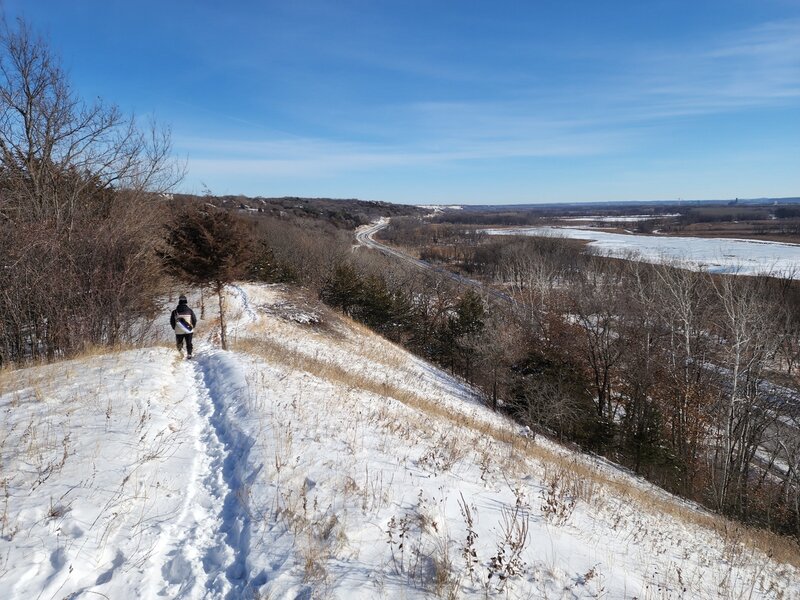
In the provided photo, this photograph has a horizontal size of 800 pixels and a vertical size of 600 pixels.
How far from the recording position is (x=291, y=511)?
4.41 m

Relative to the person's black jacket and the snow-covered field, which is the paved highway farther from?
the snow-covered field

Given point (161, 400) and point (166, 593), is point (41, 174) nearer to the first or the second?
point (161, 400)

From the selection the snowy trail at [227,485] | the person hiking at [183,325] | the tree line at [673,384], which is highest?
the person hiking at [183,325]

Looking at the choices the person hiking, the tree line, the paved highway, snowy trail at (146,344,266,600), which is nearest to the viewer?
snowy trail at (146,344,266,600)

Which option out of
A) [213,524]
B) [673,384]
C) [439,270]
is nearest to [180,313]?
[213,524]

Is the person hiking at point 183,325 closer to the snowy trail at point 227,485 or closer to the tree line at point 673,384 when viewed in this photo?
the snowy trail at point 227,485

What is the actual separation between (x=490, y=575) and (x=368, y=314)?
33.6 meters

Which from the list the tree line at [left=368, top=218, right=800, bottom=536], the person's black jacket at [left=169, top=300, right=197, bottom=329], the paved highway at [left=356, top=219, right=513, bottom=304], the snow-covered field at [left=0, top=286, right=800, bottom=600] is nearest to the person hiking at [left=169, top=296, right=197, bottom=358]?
the person's black jacket at [left=169, top=300, right=197, bottom=329]

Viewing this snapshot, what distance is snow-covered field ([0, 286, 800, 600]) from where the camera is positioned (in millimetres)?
3600

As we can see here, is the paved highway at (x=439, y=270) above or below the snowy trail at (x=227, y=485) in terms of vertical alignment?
below

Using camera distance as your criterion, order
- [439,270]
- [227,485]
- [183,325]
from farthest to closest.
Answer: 1. [439,270]
2. [183,325]
3. [227,485]

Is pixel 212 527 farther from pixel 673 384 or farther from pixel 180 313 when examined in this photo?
pixel 673 384

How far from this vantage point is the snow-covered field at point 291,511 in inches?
142

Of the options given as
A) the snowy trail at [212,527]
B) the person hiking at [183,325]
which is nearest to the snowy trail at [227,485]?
the snowy trail at [212,527]
